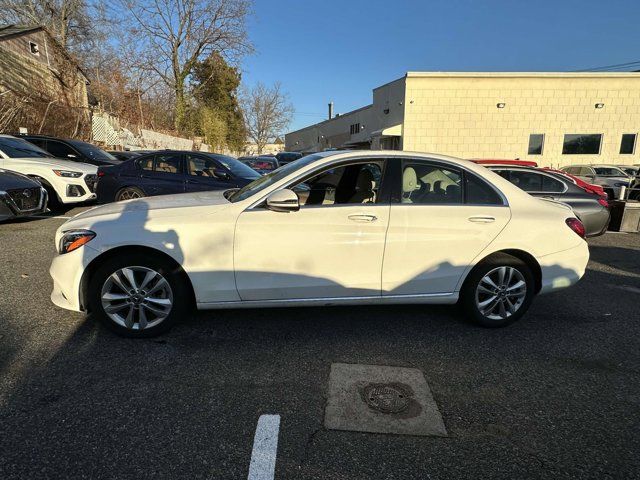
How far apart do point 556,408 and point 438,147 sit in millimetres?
23224

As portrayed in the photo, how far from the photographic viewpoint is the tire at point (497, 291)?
11.7ft

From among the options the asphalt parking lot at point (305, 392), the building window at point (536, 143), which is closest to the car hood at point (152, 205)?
the asphalt parking lot at point (305, 392)

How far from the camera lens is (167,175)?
26.3 feet

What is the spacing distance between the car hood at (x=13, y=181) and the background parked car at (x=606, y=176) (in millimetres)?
15674

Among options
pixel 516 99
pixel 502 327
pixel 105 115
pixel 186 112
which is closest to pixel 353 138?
pixel 186 112

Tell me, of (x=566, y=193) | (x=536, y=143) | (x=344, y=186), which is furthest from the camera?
(x=536, y=143)

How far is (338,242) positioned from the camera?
327 cm

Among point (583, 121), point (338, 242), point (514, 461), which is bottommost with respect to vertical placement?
point (514, 461)

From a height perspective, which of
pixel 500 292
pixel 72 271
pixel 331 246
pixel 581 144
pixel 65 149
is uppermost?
pixel 581 144

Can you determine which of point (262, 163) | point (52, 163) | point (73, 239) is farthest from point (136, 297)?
point (262, 163)

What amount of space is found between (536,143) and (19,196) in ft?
82.5

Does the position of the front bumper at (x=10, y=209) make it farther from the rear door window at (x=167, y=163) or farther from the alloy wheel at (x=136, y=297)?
the alloy wheel at (x=136, y=297)

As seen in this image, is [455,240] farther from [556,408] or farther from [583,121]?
[583,121]

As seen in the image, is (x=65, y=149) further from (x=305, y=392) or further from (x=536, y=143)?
(x=536, y=143)
